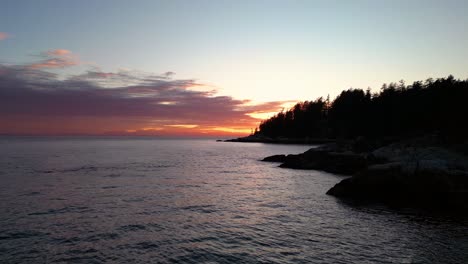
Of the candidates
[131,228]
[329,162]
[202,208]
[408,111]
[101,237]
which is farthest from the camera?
[408,111]

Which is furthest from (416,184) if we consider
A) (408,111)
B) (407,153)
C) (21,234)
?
(408,111)

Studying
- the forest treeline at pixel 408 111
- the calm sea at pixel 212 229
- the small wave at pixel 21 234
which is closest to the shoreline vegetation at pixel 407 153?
the forest treeline at pixel 408 111

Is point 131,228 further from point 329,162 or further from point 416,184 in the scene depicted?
point 329,162

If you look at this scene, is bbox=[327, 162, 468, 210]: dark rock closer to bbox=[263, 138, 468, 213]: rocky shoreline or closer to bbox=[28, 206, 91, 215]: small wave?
bbox=[263, 138, 468, 213]: rocky shoreline

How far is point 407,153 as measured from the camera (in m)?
44.2

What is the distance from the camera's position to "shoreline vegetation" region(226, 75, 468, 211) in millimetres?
28016

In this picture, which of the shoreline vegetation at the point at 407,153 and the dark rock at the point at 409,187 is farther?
the shoreline vegetation at the point at 407,153

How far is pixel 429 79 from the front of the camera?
89.7 meters

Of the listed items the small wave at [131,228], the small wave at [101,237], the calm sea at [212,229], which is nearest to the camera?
the calm sea at [212,229]

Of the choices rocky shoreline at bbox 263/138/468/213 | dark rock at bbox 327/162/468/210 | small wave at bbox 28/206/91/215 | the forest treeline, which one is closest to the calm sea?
small wave at bbox 28/206/91/215

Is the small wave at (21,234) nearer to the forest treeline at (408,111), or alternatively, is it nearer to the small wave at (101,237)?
the small wave at (101,237)

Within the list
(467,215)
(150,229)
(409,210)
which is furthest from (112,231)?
(467,215)

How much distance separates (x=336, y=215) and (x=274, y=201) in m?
7.04

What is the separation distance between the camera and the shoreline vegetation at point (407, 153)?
28016mm
